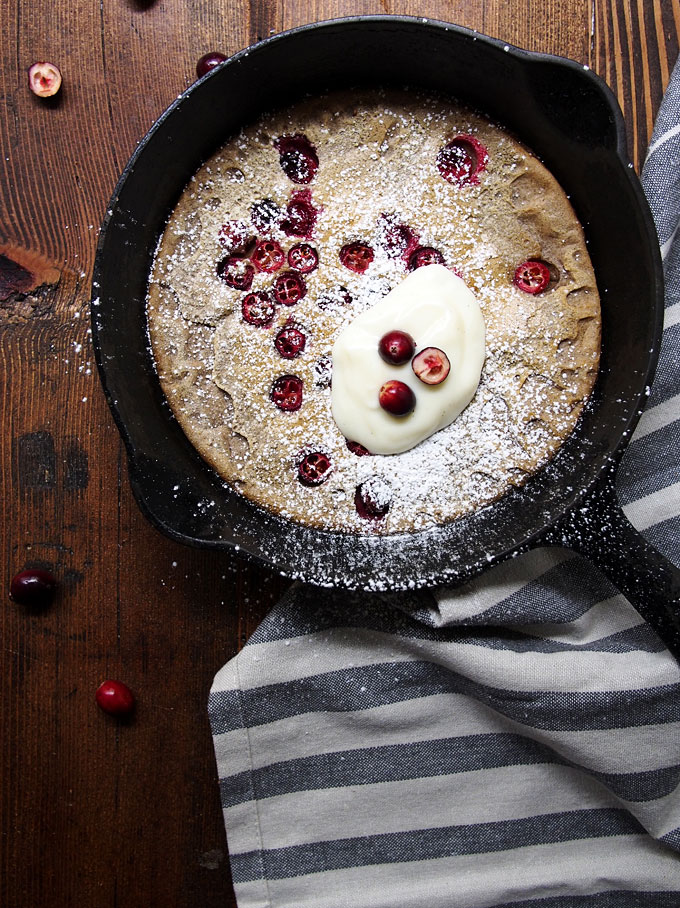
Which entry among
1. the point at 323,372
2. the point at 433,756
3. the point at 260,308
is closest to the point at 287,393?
the point at 323,372

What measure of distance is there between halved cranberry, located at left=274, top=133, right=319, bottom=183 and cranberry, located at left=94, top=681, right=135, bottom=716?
1376 millimetres

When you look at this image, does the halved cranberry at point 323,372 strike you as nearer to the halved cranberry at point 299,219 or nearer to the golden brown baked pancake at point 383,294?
the golden brown baked pancake at point 383,294

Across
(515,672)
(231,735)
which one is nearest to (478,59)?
(515,672)

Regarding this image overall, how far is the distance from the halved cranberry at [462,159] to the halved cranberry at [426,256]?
18 cm

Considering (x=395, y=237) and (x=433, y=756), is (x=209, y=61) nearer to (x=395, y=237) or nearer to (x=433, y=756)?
(x=395, y=237)

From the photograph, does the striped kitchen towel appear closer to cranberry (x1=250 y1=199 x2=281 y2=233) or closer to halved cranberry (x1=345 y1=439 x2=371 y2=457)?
halved cranberry (x1=345 y1=439 x2=371 y2=457)

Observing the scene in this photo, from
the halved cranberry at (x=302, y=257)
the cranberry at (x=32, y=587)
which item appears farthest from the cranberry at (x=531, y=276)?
the cranberry at (x=32, y=587)

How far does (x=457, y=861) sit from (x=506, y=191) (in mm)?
1672

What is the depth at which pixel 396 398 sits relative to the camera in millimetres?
1701

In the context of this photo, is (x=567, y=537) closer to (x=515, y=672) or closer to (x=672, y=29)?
(x=515, y=672)

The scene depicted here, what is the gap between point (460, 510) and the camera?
5.85 ft

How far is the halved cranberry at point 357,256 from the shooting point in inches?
70.1

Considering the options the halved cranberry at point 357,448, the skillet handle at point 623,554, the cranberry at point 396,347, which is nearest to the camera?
the skillet handle at point 623,554

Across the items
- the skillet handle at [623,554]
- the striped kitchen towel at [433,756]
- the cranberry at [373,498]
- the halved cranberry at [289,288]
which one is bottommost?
the striped kitchen towel at [433,756]
